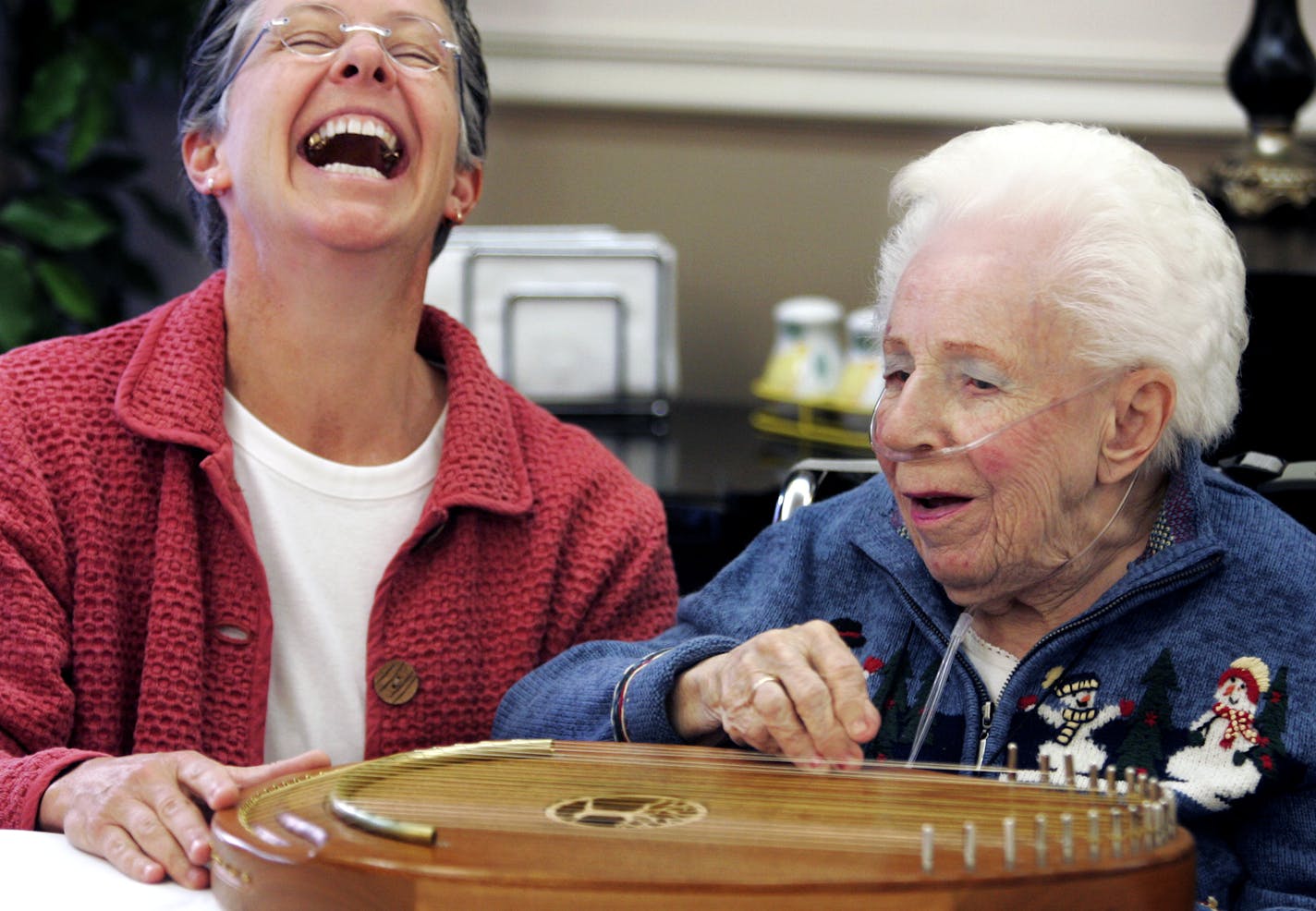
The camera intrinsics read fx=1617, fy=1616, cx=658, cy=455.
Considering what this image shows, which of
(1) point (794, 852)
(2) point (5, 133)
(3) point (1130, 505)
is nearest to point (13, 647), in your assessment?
(1) point (794, 852)

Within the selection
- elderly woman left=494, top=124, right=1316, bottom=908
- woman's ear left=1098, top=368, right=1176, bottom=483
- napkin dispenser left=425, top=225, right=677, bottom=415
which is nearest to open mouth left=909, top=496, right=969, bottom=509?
elderly woman left=494, top=124, right=1316, bottom=908

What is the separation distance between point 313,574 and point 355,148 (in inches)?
16.9

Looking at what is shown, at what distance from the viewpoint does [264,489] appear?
158 cm

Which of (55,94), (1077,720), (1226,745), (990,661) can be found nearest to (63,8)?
(55,94)

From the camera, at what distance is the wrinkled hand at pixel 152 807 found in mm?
1084

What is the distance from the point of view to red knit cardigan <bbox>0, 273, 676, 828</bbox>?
1.43 meters

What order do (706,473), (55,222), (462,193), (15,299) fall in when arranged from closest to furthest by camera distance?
(462,193) < (706,473) < (15,299) < (55,222)

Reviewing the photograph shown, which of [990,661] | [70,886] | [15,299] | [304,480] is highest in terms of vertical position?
[15,299]

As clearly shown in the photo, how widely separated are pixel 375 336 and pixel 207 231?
0.28 metres

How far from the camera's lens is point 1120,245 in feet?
4.17

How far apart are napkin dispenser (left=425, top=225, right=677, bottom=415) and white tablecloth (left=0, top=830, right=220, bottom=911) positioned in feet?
5.16

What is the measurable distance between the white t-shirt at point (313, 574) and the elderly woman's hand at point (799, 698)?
48 centimetres

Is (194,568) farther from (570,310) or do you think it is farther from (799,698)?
(570,310)

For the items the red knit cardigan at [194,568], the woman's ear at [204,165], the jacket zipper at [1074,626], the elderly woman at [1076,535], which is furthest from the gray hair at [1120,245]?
the woman's ear at [204,165]
